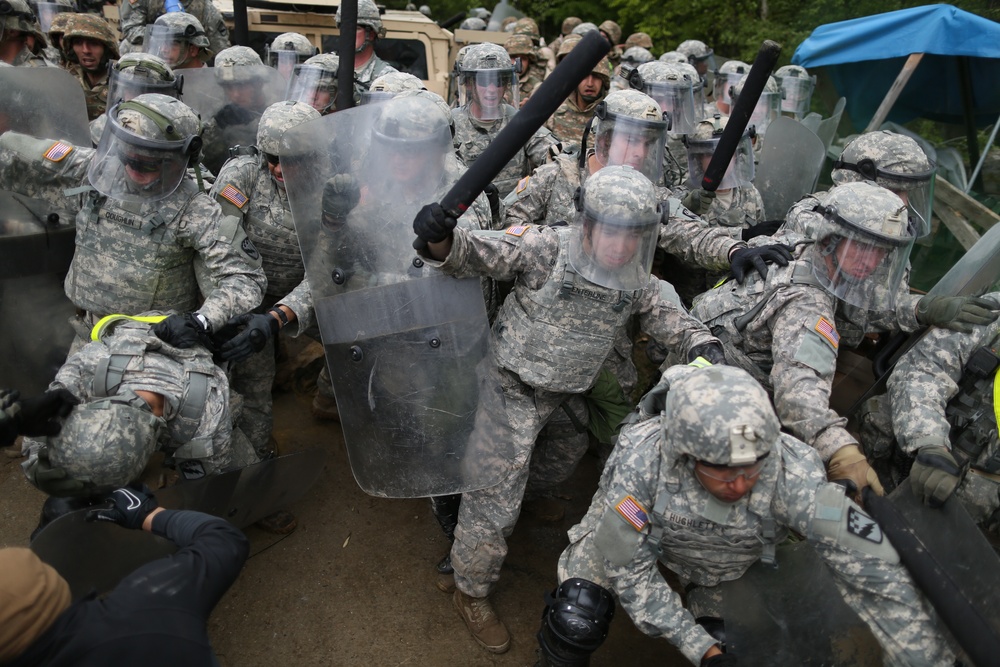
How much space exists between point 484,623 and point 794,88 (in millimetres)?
6371

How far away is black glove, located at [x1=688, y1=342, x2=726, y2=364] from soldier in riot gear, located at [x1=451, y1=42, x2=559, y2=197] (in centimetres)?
255

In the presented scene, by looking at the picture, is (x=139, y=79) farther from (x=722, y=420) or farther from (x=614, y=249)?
(x=722, y=420)

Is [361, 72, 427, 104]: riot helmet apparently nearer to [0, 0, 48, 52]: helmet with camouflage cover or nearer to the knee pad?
[0, 0, 48, 52]: helmet with camouflage cover

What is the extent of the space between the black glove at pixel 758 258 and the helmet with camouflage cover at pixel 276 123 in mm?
2438

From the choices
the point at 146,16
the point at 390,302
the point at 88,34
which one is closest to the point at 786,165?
the point at 390,302

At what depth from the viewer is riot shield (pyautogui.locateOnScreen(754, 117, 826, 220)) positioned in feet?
18.5

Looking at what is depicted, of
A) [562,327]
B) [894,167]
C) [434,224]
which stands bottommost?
[562,327]

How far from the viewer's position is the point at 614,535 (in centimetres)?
279

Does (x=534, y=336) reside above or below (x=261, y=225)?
above

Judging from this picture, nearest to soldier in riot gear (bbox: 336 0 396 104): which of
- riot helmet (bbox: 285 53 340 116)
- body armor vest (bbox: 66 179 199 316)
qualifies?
riot helmet (bbox: 285 53 340 116)

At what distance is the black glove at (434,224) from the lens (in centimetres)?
270

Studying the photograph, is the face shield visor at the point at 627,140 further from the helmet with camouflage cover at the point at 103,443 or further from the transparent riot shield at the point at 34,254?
the transparent riot shield at the point at 34,254

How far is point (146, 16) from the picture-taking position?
7414 millimetres

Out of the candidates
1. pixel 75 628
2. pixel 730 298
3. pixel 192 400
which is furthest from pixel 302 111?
pixel 75 628
